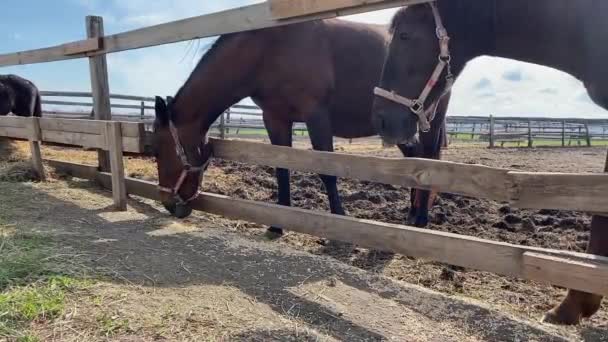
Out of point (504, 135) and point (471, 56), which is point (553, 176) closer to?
point (471, 56)

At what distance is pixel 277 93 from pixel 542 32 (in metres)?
2.24

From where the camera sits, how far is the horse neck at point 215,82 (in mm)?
3684

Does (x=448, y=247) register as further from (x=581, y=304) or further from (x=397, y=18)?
(x=397, y=18)

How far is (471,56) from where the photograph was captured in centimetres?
246

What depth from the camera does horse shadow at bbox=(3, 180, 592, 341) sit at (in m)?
2.07

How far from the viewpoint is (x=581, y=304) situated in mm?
2160

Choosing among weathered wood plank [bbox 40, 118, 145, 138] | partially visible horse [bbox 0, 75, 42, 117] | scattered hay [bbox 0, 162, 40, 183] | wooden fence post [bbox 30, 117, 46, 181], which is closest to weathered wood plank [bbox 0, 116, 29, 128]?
wooden fence post [bbox 30, 117, 46, 181]

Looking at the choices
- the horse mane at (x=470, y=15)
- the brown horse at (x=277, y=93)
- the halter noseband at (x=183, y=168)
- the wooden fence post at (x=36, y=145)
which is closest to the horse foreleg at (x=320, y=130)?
the brown horse at (x=277, y=93)

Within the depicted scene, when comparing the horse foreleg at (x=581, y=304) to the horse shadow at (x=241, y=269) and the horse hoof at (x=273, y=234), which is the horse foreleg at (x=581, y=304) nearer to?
the horse shadow at (x=241, y=269)

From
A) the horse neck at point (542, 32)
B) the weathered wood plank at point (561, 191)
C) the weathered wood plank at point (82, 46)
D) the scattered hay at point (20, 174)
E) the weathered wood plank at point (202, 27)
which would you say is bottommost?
the scattered hay at point (20, 174)

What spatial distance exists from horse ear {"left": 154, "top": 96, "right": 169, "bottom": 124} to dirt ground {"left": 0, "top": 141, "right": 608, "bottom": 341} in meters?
0.89

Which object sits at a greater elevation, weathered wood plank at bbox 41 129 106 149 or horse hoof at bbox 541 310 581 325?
weathered wood plank at bbox 41 129 106 149

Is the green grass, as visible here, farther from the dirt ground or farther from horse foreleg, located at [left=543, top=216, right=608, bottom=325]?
horse foreleg, located at [left=543, top=216, right=608, bottom=325]

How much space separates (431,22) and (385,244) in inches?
49.3
